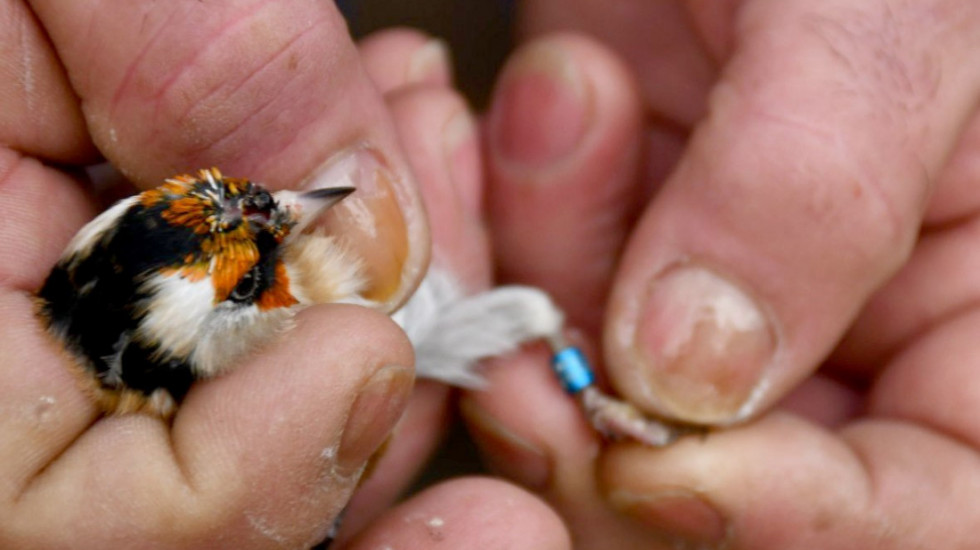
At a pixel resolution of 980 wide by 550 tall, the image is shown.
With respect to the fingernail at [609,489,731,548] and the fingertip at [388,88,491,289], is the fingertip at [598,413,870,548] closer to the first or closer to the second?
the fingernail at [609,489,731,548]

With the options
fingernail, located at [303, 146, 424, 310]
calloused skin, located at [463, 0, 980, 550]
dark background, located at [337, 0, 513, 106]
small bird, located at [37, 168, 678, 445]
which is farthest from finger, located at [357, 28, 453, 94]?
small bird, located at [37, 168, 678, 445]

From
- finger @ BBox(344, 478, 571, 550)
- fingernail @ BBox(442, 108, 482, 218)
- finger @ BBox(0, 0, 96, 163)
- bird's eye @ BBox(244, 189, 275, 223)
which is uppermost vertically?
finger @ BBox(0, 0, 96, 163)

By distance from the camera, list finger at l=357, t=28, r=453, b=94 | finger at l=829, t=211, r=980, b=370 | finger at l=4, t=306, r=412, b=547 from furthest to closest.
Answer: finger at l=357, t=28, r=453, b=94 < finger at l=829, t=211, r=980, b=370 < finger at l=4, t=306, r=412, b=547

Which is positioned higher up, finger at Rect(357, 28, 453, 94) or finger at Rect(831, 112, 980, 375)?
finger at Rect(357, 28, 453, 94)

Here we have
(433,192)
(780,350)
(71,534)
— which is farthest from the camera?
(433,192)

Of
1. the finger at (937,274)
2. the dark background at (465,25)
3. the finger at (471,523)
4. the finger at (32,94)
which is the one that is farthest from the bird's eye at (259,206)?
the dark background at (465,25)

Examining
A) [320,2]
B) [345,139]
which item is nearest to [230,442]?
[345,139]

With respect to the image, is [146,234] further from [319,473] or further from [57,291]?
[319,473]
